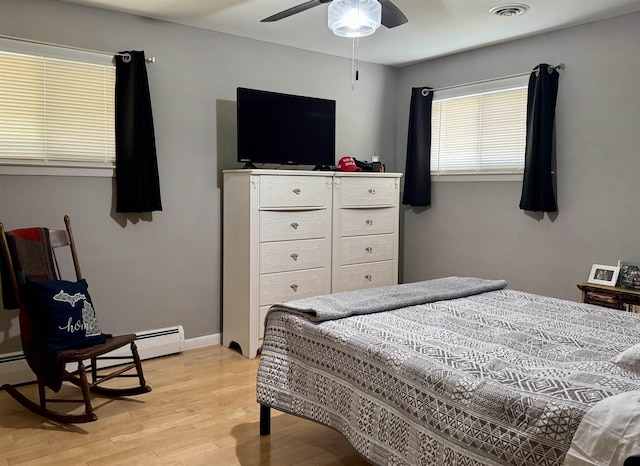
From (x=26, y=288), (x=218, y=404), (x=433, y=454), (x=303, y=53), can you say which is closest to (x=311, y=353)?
(x=433, y=454)

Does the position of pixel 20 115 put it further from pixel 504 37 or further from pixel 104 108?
pixel 504 37

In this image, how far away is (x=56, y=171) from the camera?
136 inches

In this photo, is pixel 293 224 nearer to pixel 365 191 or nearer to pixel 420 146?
pixel 365 191

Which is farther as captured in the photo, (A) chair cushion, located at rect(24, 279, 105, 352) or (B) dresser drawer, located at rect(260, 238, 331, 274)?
(B) dresser drawer, located at rect(260, 238, 331, 274)

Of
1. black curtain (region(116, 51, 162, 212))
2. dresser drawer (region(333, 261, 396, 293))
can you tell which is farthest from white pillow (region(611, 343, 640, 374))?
black curtain (region(116, 51, 162, 212))

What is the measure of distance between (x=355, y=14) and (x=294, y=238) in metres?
1.86

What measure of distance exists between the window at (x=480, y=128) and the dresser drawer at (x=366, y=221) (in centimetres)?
73

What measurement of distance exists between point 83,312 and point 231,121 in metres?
1.92

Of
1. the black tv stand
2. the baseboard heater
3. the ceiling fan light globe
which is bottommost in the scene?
the baseboard heater

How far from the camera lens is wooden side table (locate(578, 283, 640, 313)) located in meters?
3.40

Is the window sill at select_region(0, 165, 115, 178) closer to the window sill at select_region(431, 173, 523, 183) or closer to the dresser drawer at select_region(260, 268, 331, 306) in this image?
the dresser drawer at select_region(260, 268, 331, 306)

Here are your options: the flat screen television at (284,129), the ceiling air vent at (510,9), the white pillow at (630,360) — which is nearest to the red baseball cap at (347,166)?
the flat screen television at (284,129)

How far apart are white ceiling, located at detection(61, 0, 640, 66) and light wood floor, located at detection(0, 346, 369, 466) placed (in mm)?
2492

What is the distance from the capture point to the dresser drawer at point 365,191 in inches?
168
